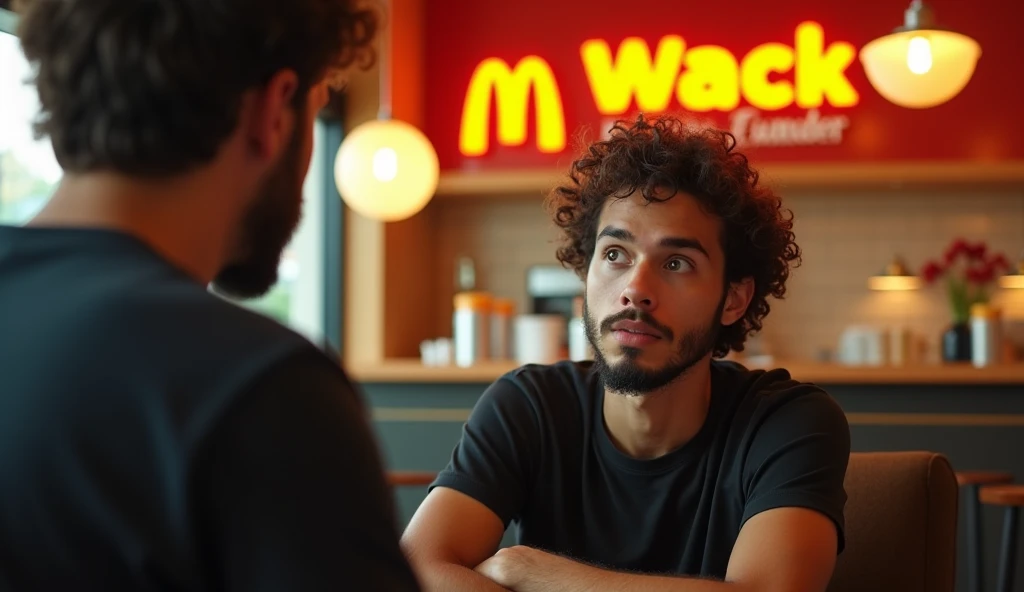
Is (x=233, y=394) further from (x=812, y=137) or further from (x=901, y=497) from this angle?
(x=812, y=137)

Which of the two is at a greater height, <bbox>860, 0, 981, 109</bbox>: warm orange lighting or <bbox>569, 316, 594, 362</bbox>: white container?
<bbox>860, 0, 981, 109</bbox>: warm orange lighting

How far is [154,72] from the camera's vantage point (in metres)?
0.78

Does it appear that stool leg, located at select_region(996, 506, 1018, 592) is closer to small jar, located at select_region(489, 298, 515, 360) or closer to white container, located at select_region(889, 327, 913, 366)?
white container, located at select_region(889, 327, 913, 366)

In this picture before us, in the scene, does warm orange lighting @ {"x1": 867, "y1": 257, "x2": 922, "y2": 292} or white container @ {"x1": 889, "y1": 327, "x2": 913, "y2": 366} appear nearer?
white container @ {"x1": 889, "y1": 327, "x2": 913, "y2": 366}

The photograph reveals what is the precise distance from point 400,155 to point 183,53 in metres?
3.83

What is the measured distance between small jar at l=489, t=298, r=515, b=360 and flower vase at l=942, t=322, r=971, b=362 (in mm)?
1929

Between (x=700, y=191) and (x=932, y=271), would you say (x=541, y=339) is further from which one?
(x=700, y=191)

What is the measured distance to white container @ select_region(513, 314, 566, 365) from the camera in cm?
494

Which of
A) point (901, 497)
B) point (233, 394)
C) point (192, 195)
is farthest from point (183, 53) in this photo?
point (901, 497)

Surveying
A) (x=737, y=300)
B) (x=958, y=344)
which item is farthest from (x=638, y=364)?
(x=958, y=344)

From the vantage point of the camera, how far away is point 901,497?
6.04 ft

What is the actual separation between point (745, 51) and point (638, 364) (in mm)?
3928

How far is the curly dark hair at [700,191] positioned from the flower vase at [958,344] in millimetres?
3106

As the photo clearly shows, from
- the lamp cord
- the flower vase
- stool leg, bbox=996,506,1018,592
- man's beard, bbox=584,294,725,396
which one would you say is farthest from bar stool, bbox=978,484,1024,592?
the lamp cord
